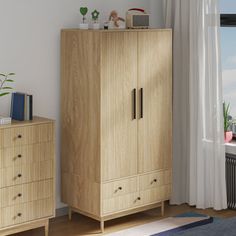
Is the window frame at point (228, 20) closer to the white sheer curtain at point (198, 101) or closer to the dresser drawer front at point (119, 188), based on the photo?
the white sheer curtain at point (198, 101)

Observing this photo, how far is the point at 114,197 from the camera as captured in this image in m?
4.73

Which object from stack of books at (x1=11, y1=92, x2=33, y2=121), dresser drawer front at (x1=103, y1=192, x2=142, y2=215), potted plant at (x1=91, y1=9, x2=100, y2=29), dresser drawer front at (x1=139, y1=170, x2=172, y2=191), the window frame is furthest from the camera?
the window frame

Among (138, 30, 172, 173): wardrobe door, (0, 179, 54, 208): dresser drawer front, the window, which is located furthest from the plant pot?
(0, 179, 54, 208): dresser drawer front

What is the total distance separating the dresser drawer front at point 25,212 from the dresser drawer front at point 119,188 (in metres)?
0.42

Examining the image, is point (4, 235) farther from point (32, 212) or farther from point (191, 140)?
point (191, 140)

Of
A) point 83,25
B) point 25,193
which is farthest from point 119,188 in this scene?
point 83,25

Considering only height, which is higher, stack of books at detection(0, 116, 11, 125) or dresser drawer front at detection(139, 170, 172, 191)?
stack of books at detection(0, 116, 11, 125)

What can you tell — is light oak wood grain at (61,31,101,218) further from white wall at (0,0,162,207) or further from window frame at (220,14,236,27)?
window frame at (220,14,236,27)

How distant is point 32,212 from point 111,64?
1.21m

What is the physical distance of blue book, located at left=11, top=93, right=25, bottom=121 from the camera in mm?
4477

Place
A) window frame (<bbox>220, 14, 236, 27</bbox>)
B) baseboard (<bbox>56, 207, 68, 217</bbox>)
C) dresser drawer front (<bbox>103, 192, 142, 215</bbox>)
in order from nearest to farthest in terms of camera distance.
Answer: dresser drawer front (<bbox>103, 192, 142, 215</bbox>)
baseboard (<bbox>56, 207, 68, 217</bbox>)
window frame (<bbox>220, 14, 236, 27</bbox>)

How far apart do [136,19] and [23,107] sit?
1.16 meters

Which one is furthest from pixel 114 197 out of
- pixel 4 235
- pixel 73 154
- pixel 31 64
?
pixel 31 64

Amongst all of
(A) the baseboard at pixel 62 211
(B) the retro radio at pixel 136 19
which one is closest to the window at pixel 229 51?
(B) the retro radio at pixel 136 19
